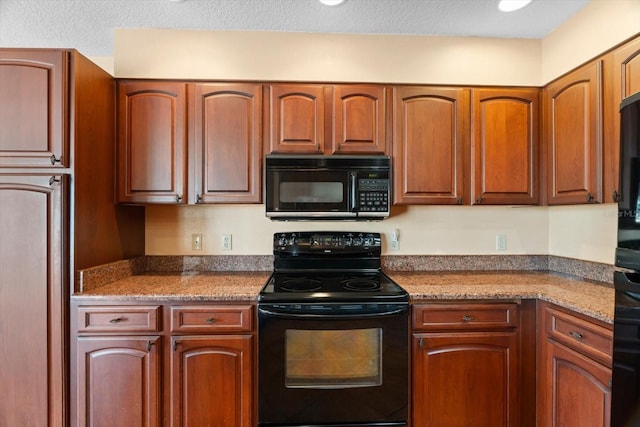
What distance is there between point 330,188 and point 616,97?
1515mm

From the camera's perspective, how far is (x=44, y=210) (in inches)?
Result: 64.4

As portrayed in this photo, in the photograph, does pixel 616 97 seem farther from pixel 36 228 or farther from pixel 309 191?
pixel 36 228

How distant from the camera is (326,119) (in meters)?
2.04

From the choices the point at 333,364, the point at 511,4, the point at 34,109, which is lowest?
the point at 333,364

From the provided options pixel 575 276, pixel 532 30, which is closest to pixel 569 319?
pixel 575 276

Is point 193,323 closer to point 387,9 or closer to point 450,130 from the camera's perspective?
point 450,130

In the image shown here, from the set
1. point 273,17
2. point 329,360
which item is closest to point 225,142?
point 273,17

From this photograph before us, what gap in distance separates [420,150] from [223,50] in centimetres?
141

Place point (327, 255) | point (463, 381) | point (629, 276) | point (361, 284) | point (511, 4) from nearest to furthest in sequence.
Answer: point (629, 276), point (463, 381), point (511, 4), point (361, 284), point (327, 255)

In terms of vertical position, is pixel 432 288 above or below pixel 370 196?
below

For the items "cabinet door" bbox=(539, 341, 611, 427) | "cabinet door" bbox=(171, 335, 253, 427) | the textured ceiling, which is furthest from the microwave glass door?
"cabinet door" bbox=(539, 341, 611, 427)

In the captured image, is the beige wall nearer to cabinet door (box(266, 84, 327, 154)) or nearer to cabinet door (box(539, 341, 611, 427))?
cabinet door (box(266, 84, 327, 154))

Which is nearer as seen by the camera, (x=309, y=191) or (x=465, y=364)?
(x=465, y=364)

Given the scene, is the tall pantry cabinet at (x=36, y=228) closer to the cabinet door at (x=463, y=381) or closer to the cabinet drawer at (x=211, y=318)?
the cabinet drawer at (x=211, y=318)
